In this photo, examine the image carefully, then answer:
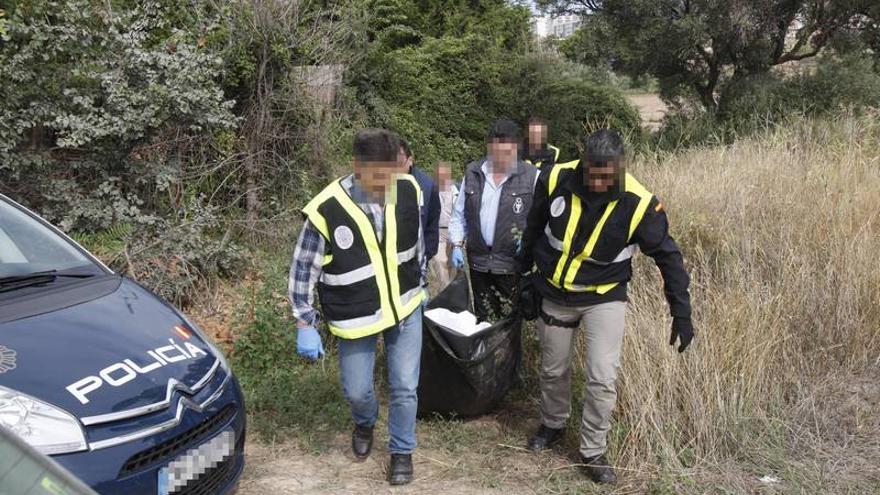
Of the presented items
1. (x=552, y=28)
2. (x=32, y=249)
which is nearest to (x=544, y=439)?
(x=32, y=249)

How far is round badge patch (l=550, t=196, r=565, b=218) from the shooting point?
3.57m

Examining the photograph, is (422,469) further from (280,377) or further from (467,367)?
(280,377)

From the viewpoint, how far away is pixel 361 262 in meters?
3.39

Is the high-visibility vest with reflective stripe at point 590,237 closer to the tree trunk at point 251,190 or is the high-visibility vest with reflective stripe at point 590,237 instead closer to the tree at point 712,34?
the tree trunk at point 251,190

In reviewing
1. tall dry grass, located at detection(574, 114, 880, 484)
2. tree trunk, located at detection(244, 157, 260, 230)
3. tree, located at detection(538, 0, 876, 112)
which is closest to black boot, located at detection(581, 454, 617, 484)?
tall dry grass, located at detection(574, 114, 880, 484)

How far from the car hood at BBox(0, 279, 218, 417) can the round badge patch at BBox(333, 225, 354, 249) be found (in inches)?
29.7

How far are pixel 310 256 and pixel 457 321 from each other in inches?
44.2

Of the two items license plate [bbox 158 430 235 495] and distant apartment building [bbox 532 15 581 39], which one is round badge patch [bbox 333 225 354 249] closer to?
license plate [bbox 158 430 235 495]

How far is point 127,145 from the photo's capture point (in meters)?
6.65

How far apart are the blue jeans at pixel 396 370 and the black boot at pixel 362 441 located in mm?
267

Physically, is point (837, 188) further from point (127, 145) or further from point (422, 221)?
point (127, 145)

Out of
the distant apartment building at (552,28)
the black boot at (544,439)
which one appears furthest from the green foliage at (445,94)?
the black boot at (544,439)

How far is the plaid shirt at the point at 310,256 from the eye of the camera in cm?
339

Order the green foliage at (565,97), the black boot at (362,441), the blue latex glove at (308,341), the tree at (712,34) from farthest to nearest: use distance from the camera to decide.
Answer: the green foliage at (565,97) < the tree at (712,34) < the black boot at (362,441) < the blue latex glove at (308,341)
